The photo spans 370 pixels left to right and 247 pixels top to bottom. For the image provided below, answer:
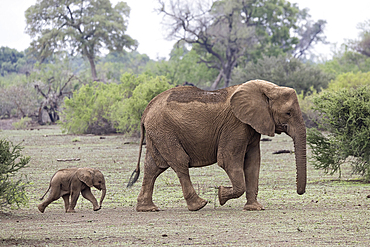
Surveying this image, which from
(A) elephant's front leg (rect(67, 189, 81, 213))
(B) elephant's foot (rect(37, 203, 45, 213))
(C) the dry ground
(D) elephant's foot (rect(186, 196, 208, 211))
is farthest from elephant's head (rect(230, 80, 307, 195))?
(B) elephant's foot (rect(37, 203, 45, 213))

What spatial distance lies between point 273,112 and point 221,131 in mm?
941

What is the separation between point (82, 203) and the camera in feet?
34.7

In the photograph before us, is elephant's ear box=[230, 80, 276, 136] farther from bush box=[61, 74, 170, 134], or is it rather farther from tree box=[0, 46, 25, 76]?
tree box=[0, 46, 25, 76]

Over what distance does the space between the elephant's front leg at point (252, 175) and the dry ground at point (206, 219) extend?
26cm

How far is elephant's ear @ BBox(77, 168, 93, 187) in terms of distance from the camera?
916 cm

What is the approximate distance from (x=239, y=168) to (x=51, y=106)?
126ft

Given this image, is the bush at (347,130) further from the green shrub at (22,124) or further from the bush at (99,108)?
the green shrub at (22,124)

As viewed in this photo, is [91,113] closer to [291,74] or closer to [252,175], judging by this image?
[291,74]

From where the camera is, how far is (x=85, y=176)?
9164 millimetres

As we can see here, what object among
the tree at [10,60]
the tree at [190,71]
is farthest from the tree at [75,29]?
the tree at [10,60]

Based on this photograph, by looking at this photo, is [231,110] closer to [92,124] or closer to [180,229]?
[180,229]

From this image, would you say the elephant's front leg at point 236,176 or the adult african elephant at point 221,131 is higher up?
the adult african elephant at point 221,131

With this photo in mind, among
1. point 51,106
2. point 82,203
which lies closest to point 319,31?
point 51,106

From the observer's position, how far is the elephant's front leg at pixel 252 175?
9242mm
